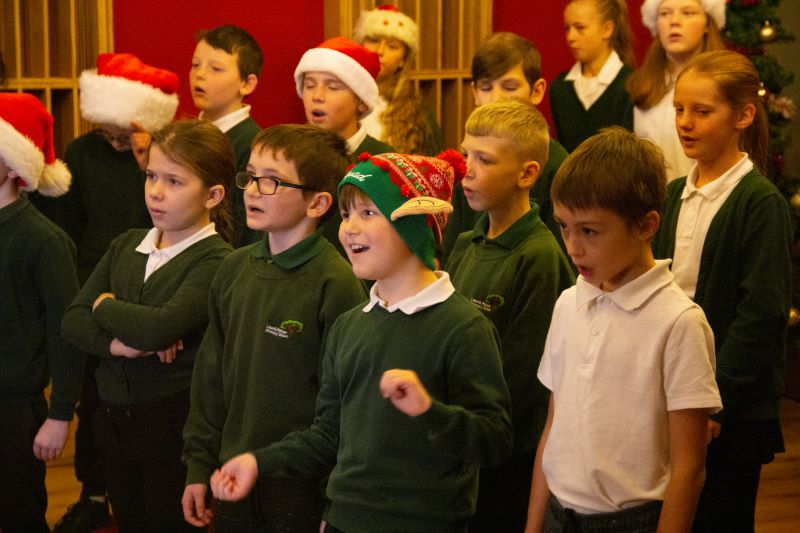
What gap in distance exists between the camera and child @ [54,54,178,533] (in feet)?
12.3

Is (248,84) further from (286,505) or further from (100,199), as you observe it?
(286,505)

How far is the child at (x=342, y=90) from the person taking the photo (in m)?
3.67

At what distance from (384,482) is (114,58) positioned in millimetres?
2463

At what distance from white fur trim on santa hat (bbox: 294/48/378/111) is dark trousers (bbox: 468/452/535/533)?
1570 mm

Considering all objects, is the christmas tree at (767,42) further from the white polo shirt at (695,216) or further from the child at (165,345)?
the child at (165,345)

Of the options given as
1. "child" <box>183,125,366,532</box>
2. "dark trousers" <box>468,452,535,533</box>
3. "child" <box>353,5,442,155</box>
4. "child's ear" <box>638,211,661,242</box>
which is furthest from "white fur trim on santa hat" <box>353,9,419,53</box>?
"child's ear" <box>638,211,661,242</box>

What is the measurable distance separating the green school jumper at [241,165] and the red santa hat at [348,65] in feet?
0.91

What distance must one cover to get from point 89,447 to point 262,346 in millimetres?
1625

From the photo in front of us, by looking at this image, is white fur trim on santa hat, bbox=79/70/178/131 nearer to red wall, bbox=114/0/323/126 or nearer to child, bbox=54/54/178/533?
child, bbox=54/54/178/533

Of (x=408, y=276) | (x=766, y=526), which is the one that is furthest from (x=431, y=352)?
(x=766, y=526)

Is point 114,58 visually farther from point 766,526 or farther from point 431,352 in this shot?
point 766,526

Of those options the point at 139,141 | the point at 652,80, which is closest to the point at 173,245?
the point at 139,141

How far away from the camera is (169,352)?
2785 millimetres

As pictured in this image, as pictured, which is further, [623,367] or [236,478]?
[236,478]
